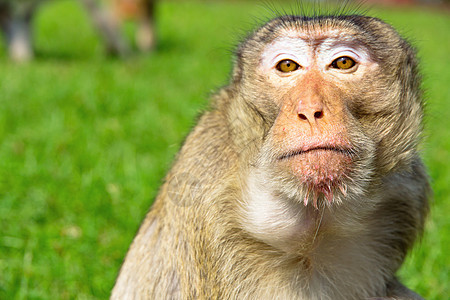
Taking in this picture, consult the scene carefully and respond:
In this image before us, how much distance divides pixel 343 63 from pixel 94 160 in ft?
10.6

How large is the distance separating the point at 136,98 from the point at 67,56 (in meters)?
3.51

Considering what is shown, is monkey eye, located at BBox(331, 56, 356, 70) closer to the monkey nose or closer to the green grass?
the monkey nose

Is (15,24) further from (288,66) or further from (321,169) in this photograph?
(321,169)

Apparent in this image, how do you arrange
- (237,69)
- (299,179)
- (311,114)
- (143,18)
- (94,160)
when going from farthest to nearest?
(143,18)
(94,160)
(237,69)
(299,179)
(311,114)

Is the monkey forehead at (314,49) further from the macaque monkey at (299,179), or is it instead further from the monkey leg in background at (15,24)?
the monkey leg in background at (15,24)

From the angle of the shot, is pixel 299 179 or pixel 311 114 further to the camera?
pixel 299 179

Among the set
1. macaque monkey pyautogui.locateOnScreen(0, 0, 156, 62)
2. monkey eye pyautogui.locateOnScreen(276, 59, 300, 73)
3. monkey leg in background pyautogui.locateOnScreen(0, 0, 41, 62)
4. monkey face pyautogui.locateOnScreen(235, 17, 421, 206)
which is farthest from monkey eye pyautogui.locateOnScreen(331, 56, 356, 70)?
monkey leg in background pyautogui.locateOnScreen(0, 0, 41, 62)

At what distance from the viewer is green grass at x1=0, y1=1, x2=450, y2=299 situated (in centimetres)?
352

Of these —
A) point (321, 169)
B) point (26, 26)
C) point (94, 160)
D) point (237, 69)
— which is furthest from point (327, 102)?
point (26, 26)

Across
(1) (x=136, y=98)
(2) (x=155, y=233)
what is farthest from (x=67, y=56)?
(2) (x=155, y=233)

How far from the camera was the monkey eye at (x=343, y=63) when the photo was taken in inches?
80.5

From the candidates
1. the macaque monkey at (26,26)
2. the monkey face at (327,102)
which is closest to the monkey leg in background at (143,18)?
the macaque monkey at (26,26)

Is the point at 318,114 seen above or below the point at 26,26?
below

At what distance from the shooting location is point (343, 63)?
6.73 feet
